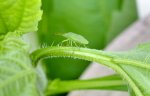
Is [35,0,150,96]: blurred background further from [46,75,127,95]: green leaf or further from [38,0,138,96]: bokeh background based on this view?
[46,75,127,95]: green leaf

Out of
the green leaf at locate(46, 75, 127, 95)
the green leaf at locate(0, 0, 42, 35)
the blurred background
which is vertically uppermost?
the blurred background

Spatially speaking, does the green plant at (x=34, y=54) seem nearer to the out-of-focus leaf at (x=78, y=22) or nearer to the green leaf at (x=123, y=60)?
the green leaf at (x=123, y=60)

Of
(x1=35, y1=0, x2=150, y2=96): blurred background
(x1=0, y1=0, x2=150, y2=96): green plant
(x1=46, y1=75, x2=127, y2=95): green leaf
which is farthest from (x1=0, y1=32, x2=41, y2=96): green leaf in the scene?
(x1=35, y1=0, x2=150, y2=96): blurred background

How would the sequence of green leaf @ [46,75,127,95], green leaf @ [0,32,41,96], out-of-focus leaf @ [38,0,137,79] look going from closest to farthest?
green leaf @ [0,32,41,96]
green leaf @ [46,75,127,95]
out-of-focus leaf @ [38,0,137,79]

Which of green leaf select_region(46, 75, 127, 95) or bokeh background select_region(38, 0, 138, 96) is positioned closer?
green leaf select_region(46, 75, 127, 95)

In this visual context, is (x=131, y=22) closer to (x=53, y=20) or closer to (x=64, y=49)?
(x=53, y=20)
